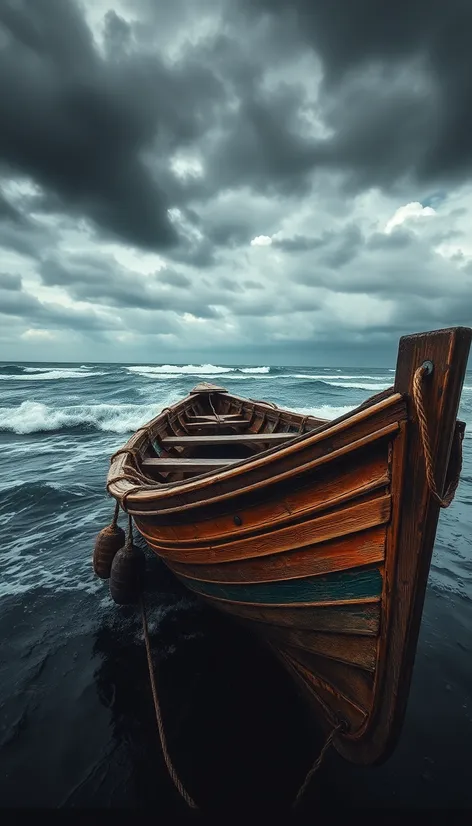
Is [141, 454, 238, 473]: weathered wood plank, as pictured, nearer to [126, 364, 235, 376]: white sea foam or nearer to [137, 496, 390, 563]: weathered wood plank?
[137, 496, 390, 563]: weathered wood plank

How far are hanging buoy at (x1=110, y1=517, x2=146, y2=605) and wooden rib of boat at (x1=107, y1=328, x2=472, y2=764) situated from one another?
Answer: 956 millimetres

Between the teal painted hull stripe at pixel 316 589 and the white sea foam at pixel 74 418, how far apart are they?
46.4 feet

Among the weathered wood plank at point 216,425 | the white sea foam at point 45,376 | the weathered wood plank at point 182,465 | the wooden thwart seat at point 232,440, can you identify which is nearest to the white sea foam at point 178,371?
the white sea foam at point 45,376

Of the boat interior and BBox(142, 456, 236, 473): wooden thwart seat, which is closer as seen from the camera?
BBox(142, 456, 236, 473): wooden thwart seat

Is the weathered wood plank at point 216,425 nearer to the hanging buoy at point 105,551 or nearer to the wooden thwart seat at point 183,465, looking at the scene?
the wooden thwart seat at point 183,465

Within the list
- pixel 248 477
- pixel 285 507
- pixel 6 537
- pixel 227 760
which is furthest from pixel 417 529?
pixel 6 537

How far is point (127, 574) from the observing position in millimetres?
3633

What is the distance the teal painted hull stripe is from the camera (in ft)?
6.24

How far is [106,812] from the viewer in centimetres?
239

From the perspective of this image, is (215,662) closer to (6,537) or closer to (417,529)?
(417,529)

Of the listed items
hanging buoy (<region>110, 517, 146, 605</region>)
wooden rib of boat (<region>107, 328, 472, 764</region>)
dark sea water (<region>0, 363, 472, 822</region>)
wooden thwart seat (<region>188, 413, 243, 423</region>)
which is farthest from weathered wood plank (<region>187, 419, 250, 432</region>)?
wooden rib of boat (<region>107, 328, 472, 764</region>)

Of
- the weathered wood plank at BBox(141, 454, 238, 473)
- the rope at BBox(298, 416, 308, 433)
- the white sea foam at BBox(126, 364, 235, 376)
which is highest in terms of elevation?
the rope at BBox(298, 416, 308, 433)

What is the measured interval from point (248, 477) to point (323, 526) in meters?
0.51

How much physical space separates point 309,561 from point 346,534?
13.5 inches
